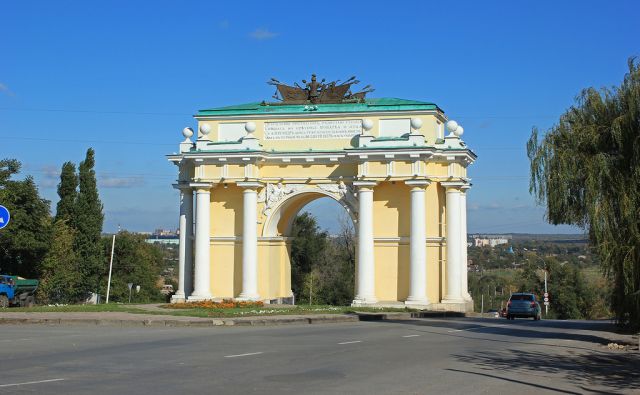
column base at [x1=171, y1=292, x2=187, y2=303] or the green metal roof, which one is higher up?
the green metal roof

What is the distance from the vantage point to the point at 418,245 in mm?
37406

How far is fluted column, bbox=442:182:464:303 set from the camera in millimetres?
38438

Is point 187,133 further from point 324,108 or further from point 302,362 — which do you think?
point 302,362

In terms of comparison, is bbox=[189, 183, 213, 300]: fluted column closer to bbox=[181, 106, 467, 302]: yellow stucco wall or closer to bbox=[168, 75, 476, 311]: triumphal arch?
bbox=[168, 75, 476, 311]: triumphal arch

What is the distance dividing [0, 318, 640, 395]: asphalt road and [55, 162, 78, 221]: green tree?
3469cm

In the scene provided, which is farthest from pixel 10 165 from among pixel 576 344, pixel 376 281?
pixel 576 344

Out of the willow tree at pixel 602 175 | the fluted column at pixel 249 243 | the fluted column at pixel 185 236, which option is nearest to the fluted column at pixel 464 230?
the fluted column at pixel 249 243

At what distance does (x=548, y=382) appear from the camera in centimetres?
→ 1359

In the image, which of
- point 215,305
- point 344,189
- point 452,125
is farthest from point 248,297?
point 452,125

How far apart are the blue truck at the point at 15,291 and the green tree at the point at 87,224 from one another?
15.6 m

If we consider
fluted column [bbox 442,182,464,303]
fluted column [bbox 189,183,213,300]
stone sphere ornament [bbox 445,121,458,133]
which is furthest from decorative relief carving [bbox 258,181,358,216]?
stone sphere ornament [bbox 445,121,458,133]

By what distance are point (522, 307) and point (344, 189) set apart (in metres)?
10.8

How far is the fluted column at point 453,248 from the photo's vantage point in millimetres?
38438

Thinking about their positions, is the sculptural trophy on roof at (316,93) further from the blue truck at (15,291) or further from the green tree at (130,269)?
the green tree at (130,269)
